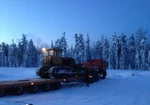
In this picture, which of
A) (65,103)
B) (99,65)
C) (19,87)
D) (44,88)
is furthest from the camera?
(99,65)

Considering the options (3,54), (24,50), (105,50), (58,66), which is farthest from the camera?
(3,54)

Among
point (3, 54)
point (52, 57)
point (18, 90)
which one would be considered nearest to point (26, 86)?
point (18, 90)

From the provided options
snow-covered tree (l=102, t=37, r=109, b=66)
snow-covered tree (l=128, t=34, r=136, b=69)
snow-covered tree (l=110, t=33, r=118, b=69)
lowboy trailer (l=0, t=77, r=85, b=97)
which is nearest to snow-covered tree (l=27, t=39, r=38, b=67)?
snow-covered tree (l=102, t=37, r=109, b=66)

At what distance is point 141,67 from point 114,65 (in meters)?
9.88

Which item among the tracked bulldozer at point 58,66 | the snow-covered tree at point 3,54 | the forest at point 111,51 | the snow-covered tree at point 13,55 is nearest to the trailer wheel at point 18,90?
the tracked bulldozer at point 58,66

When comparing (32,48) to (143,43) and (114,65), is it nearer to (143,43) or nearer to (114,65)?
(114,65)

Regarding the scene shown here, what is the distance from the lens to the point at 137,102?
16.2 meters

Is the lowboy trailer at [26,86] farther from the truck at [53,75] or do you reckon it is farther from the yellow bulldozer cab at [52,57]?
the yellow bulldozer cab at [52,57]

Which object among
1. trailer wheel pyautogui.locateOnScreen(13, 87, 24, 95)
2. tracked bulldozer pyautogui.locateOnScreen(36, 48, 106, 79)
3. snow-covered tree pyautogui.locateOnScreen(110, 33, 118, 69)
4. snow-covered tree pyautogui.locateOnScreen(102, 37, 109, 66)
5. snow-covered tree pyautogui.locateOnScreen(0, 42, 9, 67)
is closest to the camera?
trailer wheel pyautogui.locateOnScreen(13, 87, 24, 95)

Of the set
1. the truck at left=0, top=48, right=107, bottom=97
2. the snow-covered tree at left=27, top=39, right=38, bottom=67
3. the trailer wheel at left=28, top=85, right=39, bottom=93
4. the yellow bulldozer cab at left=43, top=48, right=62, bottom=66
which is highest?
the snow-covered tree at left=27, top=39, right=38, bottom=67

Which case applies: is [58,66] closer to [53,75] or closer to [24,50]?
[53,75]

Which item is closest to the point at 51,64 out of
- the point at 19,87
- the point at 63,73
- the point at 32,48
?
the point at 63,73

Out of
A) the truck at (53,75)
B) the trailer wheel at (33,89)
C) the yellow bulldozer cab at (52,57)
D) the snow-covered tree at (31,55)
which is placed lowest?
the trailer wheel at (33,89)

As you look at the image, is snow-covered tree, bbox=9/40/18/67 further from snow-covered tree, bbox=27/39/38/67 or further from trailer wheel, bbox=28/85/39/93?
trailer wheel, bbox=28/85/39/93
